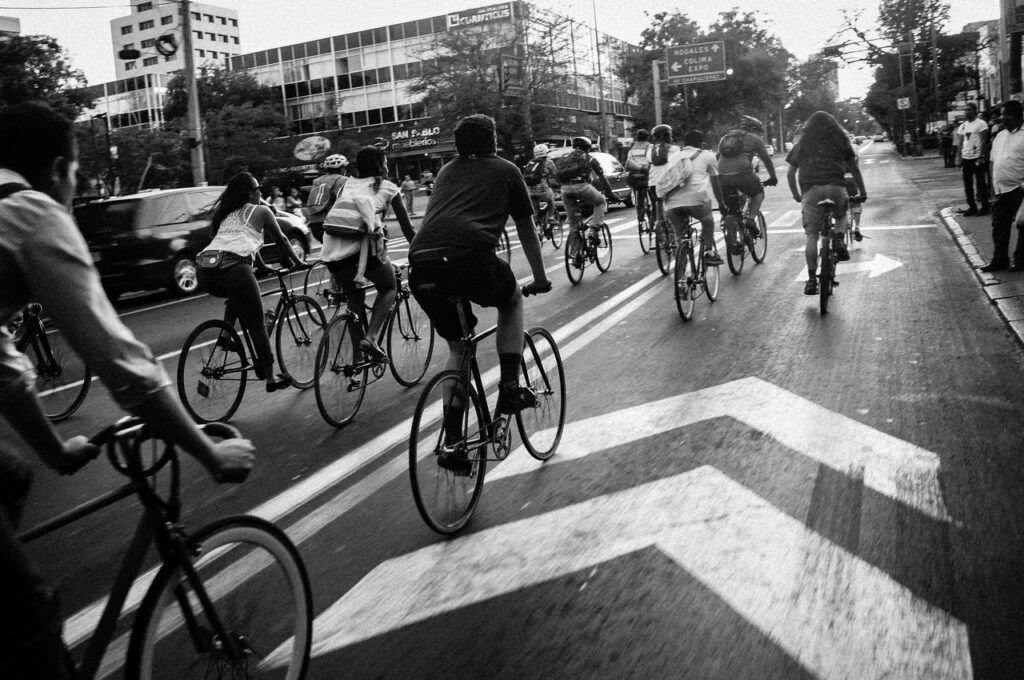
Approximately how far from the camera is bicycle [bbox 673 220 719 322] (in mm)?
9133

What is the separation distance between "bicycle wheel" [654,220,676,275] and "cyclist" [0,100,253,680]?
411 inches

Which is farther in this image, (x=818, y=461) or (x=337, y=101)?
(x=337, y=101)

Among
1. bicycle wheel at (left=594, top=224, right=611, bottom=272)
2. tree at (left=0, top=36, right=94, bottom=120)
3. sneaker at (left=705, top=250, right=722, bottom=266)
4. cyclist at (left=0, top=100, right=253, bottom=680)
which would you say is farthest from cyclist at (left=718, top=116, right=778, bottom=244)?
tree at (left=0, top=36, right=94, bottom=120)

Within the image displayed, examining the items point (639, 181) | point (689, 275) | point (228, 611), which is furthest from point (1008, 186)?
point (228, 611)

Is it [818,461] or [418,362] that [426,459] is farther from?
[418,362]

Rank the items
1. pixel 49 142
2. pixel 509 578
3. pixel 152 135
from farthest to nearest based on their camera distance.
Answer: pixel 152 135 < pixel 509 578 < pixel 49 142

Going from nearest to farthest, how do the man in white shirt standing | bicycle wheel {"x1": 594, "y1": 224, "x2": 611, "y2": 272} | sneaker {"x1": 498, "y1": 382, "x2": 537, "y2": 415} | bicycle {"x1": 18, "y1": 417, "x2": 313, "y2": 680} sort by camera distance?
1. bicycle {"x1": 18, "y1": 417, "x2": 313, "y2": 680}
2. sneaker {"x1": 498, "y1": 382, "x2": 537, "y2": 415}
3. bicycle wheel {"x1": 594, "y1": 224, "x2": 611, "y2": 272}
4. the man in white shirt standing

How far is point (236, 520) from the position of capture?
→ 262 cm

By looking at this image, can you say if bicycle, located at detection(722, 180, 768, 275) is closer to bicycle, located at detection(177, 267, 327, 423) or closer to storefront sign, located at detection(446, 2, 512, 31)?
bicycle, located at detection(177, 267, 327, 423)

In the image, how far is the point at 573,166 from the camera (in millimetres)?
13258

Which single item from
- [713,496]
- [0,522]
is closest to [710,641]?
[713,496]

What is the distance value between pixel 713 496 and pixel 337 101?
69.5 metres

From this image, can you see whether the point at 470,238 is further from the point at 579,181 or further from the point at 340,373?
the point at 579,181

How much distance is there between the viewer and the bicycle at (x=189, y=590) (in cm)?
234
